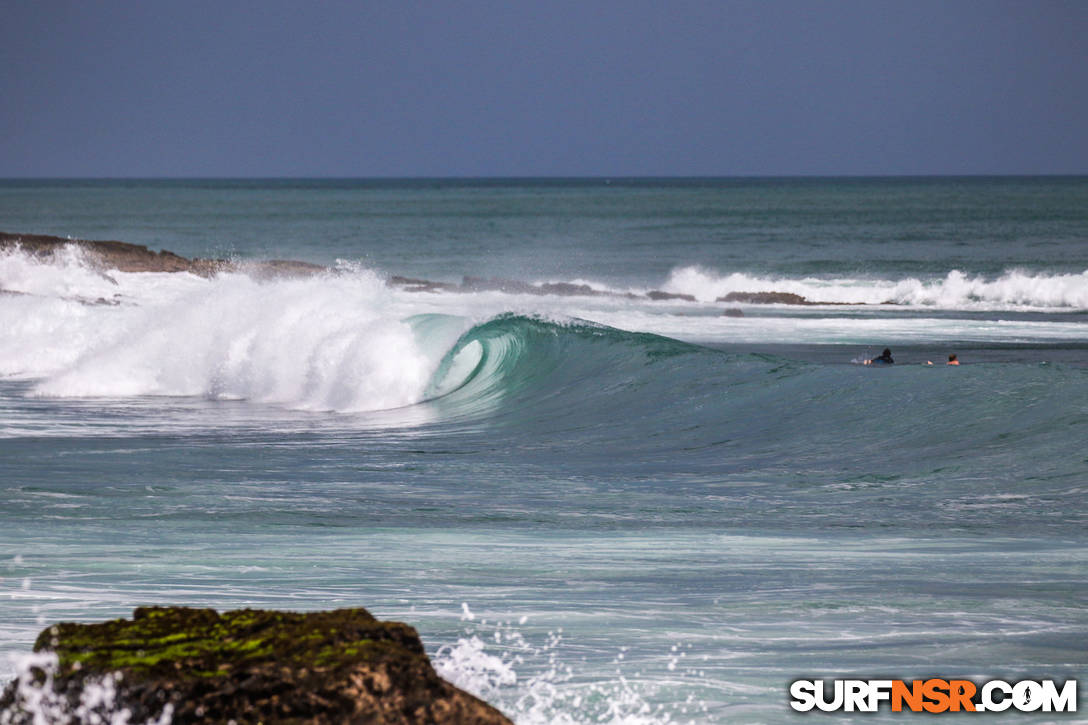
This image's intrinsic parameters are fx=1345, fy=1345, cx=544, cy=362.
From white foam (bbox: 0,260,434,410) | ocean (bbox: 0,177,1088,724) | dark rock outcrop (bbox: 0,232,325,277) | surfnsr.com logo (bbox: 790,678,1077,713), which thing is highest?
dark rock outcrop (bbox: 0,232,325,277)

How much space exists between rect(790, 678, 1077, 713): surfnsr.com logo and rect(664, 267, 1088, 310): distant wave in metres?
33.0

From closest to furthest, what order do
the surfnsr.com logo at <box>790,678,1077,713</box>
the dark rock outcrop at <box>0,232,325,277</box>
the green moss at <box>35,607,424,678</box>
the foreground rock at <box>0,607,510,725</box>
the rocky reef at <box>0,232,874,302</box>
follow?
the foreground rock at <box>0,607,510,725</box>, the green moss at <box>35,607,424,678</box>, the surfnsr.com logo at <box>790,678,1077,713</box>, the dark rock outcrop at <box>0,232,325,277</box>, the rocky reef at <box>0,232,874,302</box>

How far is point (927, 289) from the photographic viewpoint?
138 feet

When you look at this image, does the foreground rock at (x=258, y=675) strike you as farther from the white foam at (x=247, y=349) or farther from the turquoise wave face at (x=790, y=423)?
the white foam at (x=247, y=349)

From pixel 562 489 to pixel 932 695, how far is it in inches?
213

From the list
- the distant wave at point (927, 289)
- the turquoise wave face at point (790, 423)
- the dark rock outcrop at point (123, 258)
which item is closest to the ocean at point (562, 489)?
the turquoise wave face at point (790, 423)

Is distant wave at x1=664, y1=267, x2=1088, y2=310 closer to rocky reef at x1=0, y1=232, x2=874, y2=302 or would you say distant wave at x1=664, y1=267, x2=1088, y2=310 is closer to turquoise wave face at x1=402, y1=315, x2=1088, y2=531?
rocky reef at x1=0, y1=232, x2=874, y2=302

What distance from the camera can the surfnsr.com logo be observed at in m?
4.52

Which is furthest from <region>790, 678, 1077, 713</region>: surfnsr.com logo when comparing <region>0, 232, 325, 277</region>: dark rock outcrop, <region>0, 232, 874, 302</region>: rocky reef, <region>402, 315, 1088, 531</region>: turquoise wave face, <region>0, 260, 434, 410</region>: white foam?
<region>0, 232, 874, 302</region>: rocky reef

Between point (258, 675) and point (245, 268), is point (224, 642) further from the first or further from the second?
point (245, 268)

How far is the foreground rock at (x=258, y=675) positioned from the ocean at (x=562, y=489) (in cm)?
104

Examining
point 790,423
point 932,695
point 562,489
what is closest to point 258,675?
point 932,695

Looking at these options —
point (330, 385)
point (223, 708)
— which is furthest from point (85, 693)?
point (330, 385)

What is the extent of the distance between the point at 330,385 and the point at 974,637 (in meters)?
12.1
